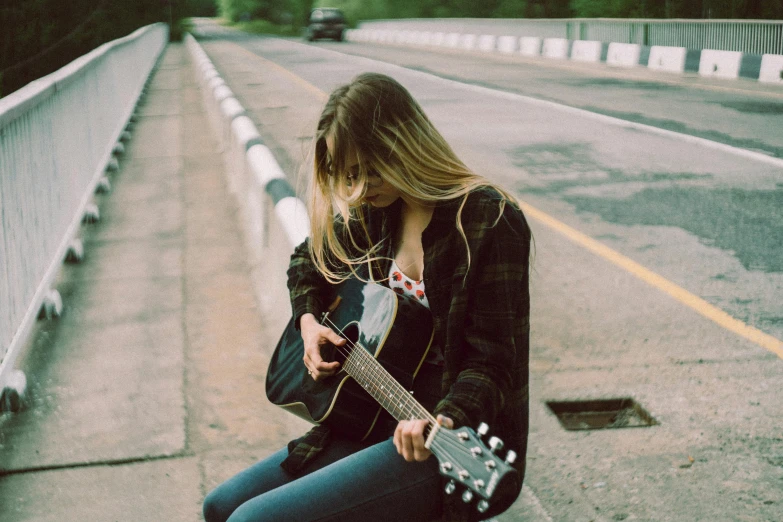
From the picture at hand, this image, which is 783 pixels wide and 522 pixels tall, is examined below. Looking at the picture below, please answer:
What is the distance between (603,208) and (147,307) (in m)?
3.98

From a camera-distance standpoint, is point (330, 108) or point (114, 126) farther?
point (114, 126)

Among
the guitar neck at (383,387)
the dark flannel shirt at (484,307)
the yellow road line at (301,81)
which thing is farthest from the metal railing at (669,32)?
the guitar neck at (383,387)

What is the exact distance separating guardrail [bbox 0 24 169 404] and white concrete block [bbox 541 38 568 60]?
19848 millimetres

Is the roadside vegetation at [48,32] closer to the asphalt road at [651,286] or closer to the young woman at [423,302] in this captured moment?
the asphalt road at [651,286]

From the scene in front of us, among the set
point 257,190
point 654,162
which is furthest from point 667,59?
point 257,190

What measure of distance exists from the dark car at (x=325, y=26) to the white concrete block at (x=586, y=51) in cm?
2457

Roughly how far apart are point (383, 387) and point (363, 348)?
143 millimetres

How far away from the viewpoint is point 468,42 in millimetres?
36375

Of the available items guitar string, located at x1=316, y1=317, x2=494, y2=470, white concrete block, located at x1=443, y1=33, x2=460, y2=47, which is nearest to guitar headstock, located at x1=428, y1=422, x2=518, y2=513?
guitar string, located at x1=316, y1=317, x2=494, y2=470

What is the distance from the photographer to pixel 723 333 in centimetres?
471

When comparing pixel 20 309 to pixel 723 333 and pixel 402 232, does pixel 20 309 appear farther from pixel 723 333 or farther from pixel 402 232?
pixel 723 333

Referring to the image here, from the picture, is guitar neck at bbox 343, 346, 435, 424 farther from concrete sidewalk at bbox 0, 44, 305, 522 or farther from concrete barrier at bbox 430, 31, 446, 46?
concrete barrier at bbox 430, 31, 446, 46

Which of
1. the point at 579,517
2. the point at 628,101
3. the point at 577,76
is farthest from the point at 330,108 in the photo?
the point at 577,76

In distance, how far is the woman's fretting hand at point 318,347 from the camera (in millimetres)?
2350
